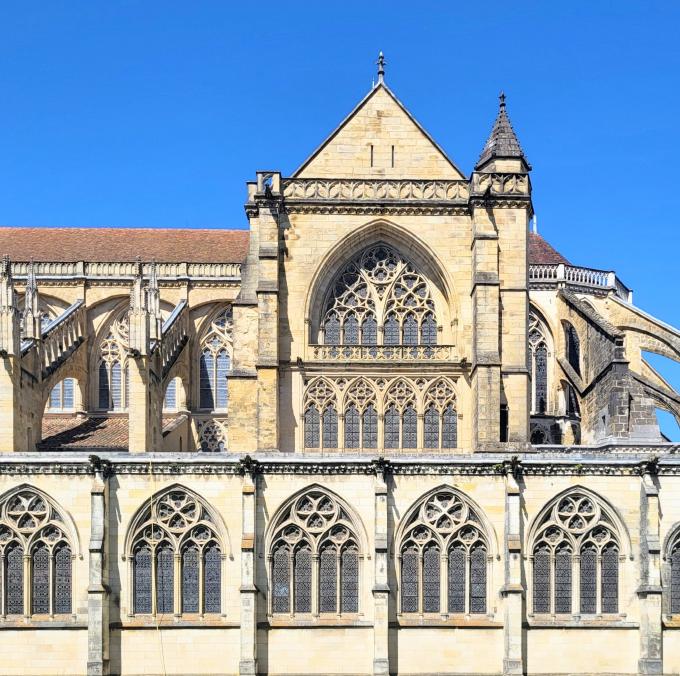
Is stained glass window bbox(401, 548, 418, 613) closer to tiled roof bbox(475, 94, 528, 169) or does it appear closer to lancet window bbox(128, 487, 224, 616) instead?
lancet window bbox(128, 487, 224, 616)

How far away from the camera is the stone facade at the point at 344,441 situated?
27219mm

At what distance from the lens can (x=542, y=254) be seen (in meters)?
47.9

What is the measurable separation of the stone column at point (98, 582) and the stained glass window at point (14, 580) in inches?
64.8

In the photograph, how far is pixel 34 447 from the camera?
3597 cm

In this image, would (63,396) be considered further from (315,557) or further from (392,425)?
(315,557)

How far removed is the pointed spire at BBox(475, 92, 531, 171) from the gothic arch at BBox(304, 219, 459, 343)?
4.54m

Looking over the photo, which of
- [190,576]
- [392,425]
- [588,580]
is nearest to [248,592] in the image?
[190,576]

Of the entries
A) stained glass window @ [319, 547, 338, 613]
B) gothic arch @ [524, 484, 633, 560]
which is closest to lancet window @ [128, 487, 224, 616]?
stained glass window @ [319, 547, 338, 613]

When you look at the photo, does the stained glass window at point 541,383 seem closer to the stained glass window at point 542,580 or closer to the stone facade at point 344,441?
the stone facade at point 344,441

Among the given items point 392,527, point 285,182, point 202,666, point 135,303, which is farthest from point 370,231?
point 202,666

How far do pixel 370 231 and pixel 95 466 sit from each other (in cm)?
1266

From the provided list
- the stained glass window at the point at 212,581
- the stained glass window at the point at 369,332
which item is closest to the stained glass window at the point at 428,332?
the stained glass window at the point at 369,332

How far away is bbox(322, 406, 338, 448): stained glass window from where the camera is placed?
35.7 m

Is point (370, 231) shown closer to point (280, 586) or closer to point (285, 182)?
point (285, 182)
